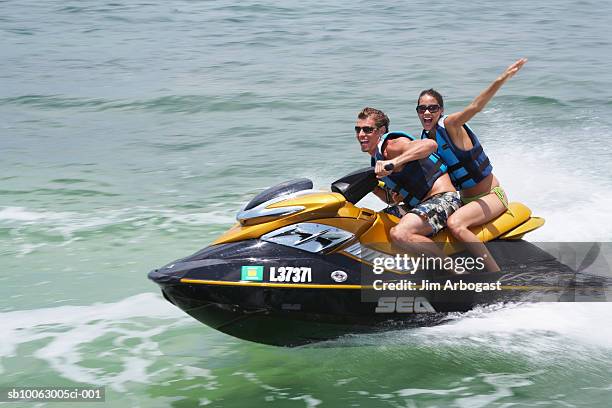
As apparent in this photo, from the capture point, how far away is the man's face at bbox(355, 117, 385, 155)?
4789 millimetres

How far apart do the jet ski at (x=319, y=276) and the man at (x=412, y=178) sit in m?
0.12

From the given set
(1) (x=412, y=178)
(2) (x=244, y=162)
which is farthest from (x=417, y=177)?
(2) (x=244, y=162)

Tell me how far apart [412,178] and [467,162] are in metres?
0.34

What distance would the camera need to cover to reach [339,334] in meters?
4.99

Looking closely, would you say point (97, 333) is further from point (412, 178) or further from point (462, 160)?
point (462, 160)

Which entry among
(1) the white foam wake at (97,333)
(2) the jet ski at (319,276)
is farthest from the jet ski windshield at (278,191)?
(1) the white foam wake at (97,333)

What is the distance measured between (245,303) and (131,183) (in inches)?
210

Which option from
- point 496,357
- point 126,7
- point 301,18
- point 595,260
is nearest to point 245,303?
point 496,357

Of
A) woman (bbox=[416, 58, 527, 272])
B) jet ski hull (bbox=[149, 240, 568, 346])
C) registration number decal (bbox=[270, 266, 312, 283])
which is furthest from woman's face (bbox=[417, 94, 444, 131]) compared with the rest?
registration number decal (bbox=[270, 266, 312, 283])

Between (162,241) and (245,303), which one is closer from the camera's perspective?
(245,303)

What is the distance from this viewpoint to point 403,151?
4770 millimetres

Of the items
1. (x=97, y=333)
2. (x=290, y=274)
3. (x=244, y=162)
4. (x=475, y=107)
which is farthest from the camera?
(x=244, y=162)

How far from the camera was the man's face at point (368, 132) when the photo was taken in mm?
4789

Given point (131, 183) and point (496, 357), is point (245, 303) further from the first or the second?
point (131, 183)
